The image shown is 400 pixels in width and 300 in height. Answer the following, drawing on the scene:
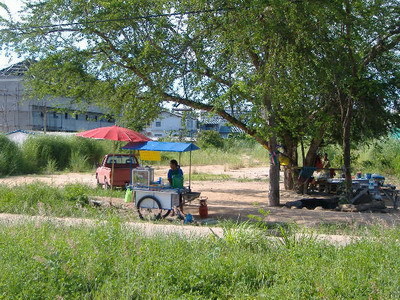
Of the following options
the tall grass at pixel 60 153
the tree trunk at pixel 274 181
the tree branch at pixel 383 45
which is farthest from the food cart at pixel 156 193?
the tall grass at pixel 60 153

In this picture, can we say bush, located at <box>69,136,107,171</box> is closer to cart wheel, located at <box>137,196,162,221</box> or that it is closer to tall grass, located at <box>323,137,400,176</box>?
tall grass, located at <box>323,137,400,176</box>

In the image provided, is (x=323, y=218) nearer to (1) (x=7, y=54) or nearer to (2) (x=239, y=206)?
(2) (x=239, y=206)

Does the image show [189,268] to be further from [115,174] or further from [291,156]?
[291,156]

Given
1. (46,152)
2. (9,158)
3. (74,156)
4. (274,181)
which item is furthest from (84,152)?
(274,181)

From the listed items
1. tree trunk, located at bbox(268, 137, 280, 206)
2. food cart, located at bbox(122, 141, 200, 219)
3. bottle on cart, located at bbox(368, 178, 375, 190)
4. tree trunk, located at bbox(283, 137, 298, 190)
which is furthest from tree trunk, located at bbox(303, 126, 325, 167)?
food cart, located at bbox(122, 141, 200, 219)

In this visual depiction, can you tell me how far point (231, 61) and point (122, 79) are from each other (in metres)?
3.81

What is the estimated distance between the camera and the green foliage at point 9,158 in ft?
87.7

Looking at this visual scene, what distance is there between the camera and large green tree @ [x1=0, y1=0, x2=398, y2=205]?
13.7 meters

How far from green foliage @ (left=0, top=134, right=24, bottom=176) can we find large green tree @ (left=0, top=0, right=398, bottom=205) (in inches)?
428

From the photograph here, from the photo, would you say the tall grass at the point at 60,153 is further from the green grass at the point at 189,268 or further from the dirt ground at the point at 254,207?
the green grass at the point at 189,268

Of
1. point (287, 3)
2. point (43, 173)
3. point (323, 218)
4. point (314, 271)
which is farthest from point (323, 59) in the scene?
point (43, 173)

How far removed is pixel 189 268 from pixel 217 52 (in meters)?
9.70

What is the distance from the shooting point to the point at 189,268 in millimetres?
6605

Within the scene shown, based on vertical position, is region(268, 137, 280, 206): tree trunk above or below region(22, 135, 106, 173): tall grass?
below
